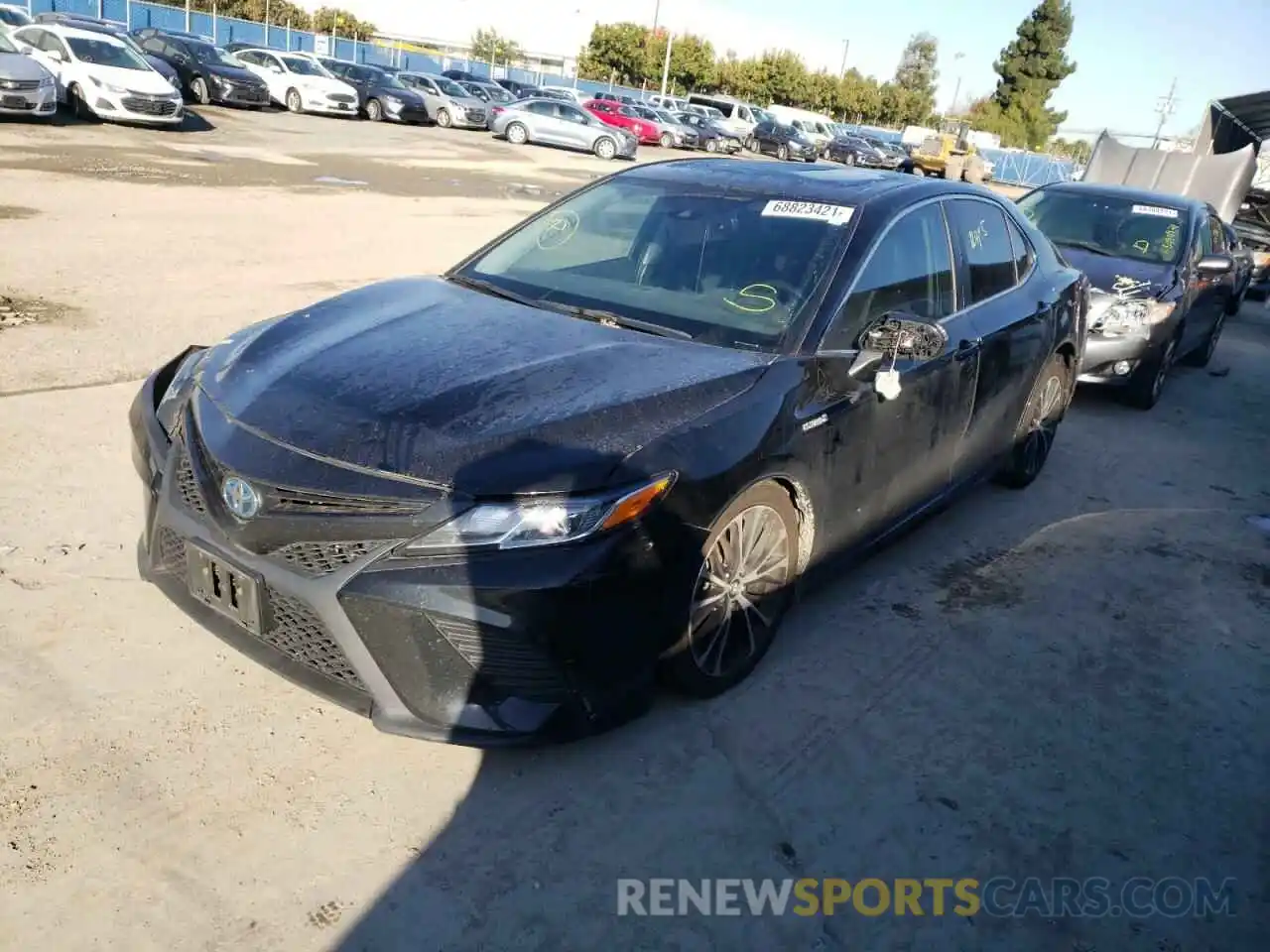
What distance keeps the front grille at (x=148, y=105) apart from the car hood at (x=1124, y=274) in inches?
719

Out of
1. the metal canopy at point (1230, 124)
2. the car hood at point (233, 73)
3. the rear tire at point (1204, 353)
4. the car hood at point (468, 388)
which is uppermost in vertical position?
the metal canopy at point (1230, 124)

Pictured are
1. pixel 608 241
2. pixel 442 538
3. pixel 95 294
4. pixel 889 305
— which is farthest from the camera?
pixel 95 294

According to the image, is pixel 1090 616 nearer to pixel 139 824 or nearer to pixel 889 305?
pixel 889 305

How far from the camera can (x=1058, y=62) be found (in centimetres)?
7619

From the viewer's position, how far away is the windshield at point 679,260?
3650 millimetres

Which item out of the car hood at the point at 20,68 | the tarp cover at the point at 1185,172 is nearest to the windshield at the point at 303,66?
the car hood at the point at 20,68

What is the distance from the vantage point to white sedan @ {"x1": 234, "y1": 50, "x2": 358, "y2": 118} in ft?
99.1

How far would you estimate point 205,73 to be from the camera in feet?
90.3

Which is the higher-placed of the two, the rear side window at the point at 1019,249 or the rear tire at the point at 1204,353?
the rear side window at the point at 1019,249

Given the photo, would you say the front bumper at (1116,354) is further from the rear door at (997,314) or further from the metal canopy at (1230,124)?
the metal canopy at (1230,124)

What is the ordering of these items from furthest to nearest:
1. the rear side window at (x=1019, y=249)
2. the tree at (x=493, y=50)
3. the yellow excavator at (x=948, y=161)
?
the tree at (x=493, y=50) < the yellow excavator at (x=948, y=161) < the rear side window at (x=1019, y=249)

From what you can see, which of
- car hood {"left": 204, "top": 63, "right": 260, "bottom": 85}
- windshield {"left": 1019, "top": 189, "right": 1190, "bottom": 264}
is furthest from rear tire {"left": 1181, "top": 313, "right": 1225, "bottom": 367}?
car hood {"left": 204, "top": 63, "right": 260, "bottom": 85}

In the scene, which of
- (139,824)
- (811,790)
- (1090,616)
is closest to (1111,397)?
(1090,616)

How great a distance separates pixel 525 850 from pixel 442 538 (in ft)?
2.81
